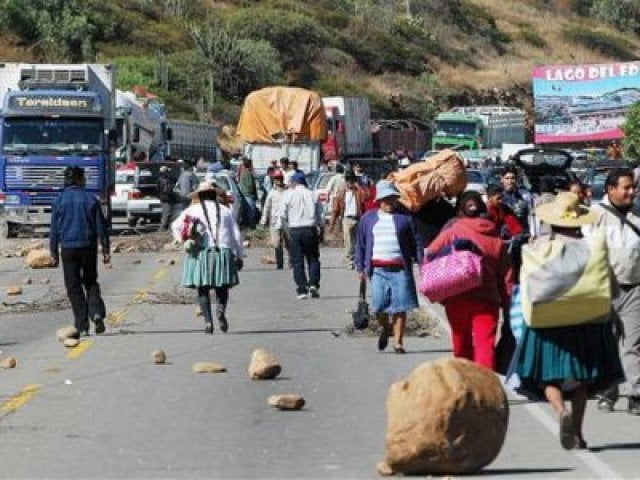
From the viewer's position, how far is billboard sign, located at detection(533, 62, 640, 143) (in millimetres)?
83312

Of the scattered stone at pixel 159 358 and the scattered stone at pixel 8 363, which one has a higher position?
the scattered stone at pixel 159 358

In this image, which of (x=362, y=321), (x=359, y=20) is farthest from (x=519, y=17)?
(x=362, y=321)

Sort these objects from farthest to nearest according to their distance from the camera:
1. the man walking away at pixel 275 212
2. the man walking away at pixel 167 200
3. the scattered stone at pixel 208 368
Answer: the man walking away at pixel 167 200, the man walking away at pixel 275 212, the scattered stone at pixel 208 368

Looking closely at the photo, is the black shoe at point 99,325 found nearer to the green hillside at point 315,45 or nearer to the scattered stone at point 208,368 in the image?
the scattered stone at point 208,368

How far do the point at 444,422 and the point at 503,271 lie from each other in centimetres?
359

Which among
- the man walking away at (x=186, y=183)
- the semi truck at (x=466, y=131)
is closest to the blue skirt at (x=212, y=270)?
the man walking away at (x=186, y=183)

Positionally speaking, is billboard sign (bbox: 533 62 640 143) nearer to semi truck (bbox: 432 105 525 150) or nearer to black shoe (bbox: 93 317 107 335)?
semi truck (bbox: 432 105 525 150)

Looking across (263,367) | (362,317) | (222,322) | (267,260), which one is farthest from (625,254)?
(267,260)

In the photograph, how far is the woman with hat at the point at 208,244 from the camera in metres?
18.4

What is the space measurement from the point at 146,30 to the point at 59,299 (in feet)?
236

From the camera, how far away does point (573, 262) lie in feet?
34.7

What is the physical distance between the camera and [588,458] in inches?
422

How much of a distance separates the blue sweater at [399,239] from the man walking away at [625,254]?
4.16 meters

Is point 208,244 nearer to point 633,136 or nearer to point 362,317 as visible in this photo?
point 362,317
